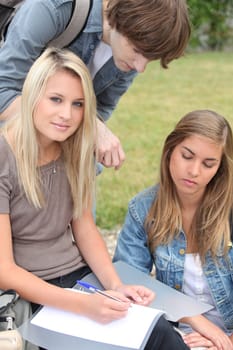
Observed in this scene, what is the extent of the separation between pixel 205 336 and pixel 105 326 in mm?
537

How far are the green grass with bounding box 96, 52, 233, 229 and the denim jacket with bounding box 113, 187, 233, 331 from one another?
1109mm

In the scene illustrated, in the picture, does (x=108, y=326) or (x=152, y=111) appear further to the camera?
(x=152, y=111)

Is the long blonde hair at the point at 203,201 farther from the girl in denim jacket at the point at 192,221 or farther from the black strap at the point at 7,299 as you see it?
the black strap at the point at 7,299

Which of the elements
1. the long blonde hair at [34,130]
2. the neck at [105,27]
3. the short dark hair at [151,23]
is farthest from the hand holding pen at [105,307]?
the neck at [105,27]

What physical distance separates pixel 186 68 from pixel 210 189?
9.59 m

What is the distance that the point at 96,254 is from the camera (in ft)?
8.41

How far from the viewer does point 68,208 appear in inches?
98.7

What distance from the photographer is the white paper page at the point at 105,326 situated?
2.17 meters

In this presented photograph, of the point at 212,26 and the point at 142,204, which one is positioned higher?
the point at 142,204

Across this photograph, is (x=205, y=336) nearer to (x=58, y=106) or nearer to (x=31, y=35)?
(x=58, y=106)

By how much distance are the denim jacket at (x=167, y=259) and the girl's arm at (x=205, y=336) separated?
177 millimetres

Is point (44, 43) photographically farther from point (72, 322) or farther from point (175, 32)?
point (72, 322)

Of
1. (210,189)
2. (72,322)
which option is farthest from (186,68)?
(72,322)

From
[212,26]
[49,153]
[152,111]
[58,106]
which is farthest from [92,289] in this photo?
[212,26]
